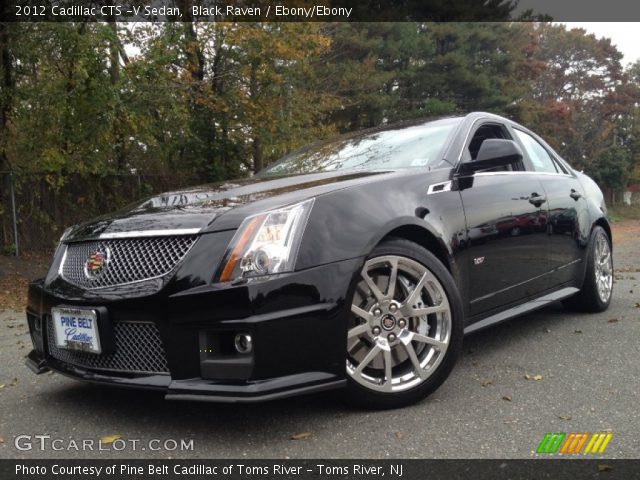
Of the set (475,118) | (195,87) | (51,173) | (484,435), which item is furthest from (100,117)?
(484,435)

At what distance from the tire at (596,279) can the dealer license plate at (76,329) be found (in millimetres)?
3957

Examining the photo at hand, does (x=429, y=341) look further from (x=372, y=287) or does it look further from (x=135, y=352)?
(x=135, y=352)

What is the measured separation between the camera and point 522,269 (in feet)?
13.4

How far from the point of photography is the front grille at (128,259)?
276cm

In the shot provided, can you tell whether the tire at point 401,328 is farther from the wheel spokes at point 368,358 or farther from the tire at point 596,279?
the tire at point 596,279

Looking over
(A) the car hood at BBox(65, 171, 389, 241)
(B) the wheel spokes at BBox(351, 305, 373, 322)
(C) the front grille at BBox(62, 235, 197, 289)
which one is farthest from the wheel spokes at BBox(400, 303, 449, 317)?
(C) the front grille at BBox(62, 235, 197, 289)

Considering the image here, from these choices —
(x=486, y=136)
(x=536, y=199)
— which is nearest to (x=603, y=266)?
(x=536, y=199)

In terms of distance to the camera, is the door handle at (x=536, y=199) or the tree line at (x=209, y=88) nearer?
the door handle at (x=536, y=199)

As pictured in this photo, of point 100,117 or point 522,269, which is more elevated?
point 100,117

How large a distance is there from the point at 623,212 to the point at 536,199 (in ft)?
153

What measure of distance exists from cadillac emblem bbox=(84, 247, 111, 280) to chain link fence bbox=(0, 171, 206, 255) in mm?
10519

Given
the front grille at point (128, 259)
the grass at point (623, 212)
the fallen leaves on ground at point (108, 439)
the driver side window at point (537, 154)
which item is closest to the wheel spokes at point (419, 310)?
the front grille at point (128, 259)
